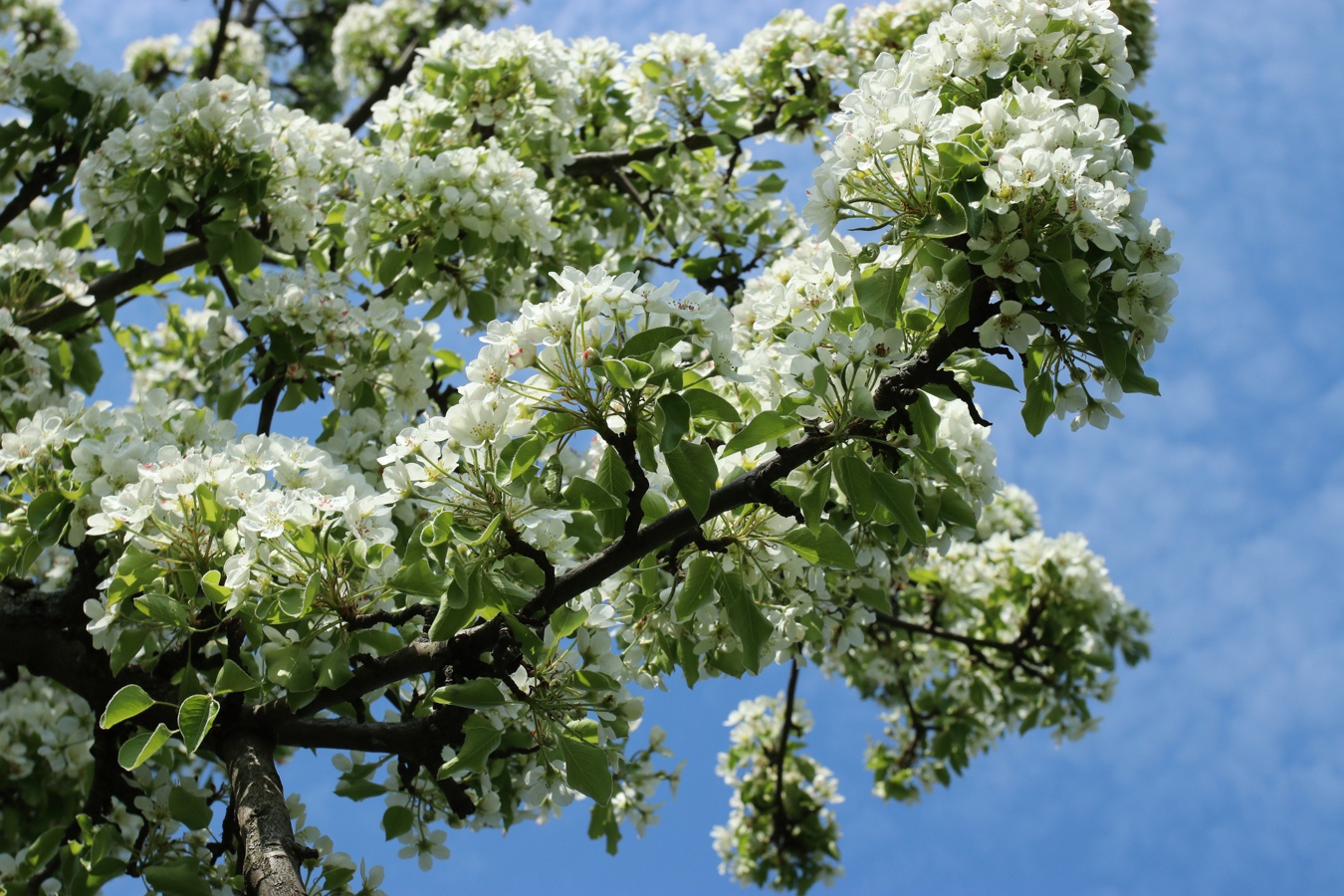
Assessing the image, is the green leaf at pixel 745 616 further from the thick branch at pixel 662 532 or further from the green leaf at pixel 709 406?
the green leaf at pixel 709 406

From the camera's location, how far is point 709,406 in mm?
2477

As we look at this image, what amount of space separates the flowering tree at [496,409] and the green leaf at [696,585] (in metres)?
0.01

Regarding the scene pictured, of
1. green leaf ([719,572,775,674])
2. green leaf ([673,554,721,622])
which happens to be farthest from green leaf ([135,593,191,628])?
green leaf ([719,572,775,674])

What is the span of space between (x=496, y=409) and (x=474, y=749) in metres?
0.97

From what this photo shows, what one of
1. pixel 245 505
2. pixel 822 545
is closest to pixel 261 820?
pixel 245 505

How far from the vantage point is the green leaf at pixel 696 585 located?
2.88 metres

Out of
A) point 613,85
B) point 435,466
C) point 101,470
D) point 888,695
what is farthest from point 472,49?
point 888,695

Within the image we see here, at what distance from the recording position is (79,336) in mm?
5145

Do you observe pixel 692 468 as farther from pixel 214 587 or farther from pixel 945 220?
pixel 214 587

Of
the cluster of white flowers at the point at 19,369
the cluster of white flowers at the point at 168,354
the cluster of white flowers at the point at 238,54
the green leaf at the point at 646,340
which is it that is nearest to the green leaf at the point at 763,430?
the green leaf at the point at 646,340

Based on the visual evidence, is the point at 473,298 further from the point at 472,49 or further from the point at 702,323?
the point at 702,323

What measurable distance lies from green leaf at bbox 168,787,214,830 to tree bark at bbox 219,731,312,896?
0.51 feet

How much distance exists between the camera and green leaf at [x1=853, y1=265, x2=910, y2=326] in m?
2.54

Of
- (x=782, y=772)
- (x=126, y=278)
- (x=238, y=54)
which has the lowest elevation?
(x=782, y=772)
